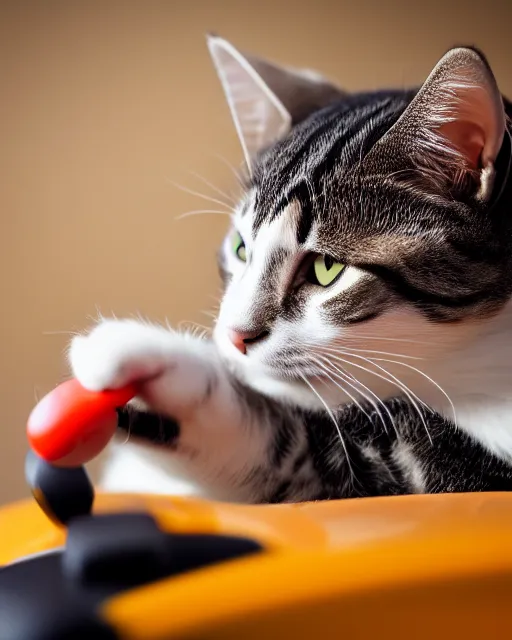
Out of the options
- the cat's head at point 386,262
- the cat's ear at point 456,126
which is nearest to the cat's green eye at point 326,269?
the cat's head at point 386,262

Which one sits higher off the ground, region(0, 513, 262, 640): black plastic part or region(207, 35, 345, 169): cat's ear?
region(207, 35, 345, 169): cat's ear

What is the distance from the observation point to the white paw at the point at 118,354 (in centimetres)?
47

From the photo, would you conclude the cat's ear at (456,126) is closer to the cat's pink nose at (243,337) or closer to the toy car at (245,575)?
the cat's pink nose at (243,337)

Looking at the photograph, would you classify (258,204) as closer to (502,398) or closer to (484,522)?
(502,398)

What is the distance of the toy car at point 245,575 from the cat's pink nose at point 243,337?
8.7 inches

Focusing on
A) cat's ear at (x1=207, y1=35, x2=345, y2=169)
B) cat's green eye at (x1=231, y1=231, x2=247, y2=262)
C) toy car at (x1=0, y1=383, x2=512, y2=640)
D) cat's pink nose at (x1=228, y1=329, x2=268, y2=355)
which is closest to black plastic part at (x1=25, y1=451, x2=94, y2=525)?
toy car at (x1=0, y1=383, x2=512, y2=640)

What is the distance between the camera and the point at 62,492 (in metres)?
0.37

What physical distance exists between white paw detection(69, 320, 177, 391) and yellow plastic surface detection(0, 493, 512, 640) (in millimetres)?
108

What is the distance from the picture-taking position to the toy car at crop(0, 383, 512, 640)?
A: 0.29 metres

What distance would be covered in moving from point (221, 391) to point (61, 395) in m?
0.18

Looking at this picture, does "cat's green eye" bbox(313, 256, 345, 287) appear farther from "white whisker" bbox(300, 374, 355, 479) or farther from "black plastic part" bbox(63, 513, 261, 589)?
"black plastic part" bbox(63, 513, 261, 589)

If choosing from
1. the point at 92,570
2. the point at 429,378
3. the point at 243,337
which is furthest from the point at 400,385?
the point at 92,570

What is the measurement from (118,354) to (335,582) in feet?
0.78

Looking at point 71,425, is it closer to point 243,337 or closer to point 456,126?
point 243,337
